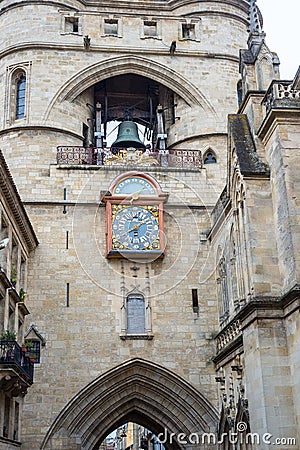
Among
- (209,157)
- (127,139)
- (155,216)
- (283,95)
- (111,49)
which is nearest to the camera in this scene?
(283,95)

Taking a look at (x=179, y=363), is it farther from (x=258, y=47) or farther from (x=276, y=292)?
(x=258, y=47)

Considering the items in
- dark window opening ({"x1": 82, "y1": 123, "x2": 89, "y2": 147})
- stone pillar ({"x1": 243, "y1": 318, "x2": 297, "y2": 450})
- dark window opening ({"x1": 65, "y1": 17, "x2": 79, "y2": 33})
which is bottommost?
stone pillar ({"x1": 243, "y1": 318, "x2": 297, "y2": 450})

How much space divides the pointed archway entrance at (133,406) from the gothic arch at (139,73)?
8816 millimetres

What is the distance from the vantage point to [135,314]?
19.1 m

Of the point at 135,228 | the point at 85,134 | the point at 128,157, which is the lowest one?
the point at 135,228

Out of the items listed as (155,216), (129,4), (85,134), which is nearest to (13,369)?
(155,216)

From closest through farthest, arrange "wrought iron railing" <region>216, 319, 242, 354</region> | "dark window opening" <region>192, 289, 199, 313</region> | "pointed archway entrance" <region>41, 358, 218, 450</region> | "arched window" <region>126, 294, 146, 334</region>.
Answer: "wrought iron railing" <region>216, 319, 242, 354</region> < "pointed archway entrance" <region>41, 358, 218, 450</region> < "arched window" <region>126, 294, 146, 334</region> < "dark window opening" <region>192, 289, 199, 313</region>

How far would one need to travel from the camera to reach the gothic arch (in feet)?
73.2

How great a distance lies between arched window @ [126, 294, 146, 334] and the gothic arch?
6.86m

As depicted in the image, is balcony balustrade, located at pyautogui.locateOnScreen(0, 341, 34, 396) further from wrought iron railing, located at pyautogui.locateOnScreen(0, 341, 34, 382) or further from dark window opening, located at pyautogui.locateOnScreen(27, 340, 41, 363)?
dark window opening, located at pyautogui.locateOnScreen(27, 340, 41, 363)

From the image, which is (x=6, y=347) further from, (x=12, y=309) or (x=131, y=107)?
(x=131, y=107)

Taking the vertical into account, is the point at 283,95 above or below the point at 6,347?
above

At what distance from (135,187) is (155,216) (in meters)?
1.07

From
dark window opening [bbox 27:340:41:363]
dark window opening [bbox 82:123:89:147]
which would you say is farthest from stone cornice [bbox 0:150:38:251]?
dark window opening [bbox 82:123:89:147]
